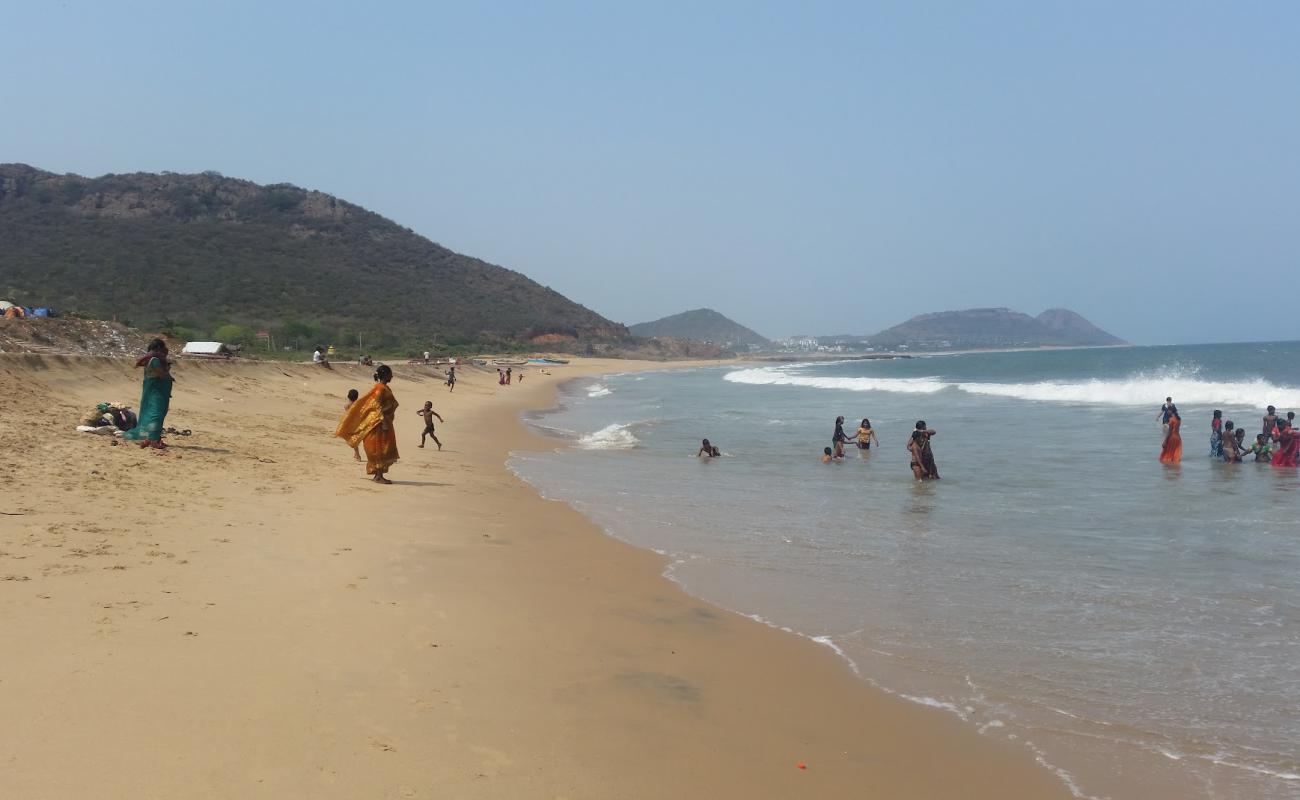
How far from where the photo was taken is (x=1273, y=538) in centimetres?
1025

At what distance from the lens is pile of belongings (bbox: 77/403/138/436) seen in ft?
37.9

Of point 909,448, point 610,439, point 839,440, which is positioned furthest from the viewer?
point 610,439

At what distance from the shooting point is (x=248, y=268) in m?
79.7

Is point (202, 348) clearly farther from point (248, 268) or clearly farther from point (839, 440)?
point (248, 268)

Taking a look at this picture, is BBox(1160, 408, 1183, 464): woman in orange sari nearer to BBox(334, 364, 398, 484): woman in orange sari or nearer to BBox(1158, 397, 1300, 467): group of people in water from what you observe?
BBox(1158, 397, 1300, 467): group of people in water

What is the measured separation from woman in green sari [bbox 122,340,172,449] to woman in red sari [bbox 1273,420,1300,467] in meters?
18.2

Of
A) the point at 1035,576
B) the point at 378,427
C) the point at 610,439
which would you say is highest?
the point at 378,427

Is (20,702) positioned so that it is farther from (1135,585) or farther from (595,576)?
(1135,585)

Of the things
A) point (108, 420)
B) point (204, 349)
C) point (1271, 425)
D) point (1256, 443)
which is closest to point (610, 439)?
point (108, 420)

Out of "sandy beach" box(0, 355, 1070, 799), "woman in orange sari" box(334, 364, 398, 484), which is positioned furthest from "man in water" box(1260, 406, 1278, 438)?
"woman in orange sari" box(334, 364, 398, 484)

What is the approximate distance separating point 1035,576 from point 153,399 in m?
10.2

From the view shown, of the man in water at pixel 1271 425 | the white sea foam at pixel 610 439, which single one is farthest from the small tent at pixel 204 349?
the man in water at pixel 1271 425

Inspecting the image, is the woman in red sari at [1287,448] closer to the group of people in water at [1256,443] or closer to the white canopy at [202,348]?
the group of people in water at [1256,443]

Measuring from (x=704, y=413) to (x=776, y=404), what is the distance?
21.6 ft
